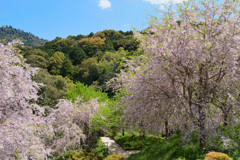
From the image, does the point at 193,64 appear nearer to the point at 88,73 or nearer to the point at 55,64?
the point at 88,73

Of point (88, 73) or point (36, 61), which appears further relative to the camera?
point (36, 61)

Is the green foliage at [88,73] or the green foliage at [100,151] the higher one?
the green foliage at [88,73]

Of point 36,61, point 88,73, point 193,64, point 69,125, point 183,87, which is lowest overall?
point 69,125

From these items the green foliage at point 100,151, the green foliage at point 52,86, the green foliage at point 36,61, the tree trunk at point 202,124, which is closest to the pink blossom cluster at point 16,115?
the tree trunk at point 202,124

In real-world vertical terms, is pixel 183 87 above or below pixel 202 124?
above

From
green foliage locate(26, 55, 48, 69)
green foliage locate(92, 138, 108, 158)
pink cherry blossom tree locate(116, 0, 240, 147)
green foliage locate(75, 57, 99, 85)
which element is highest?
green foliage locate(26, 55, 48, 69)

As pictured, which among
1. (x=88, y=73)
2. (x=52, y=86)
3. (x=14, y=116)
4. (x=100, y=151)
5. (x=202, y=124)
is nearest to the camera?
(x=202, y=124)

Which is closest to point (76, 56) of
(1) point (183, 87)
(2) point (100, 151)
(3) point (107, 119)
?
(2) point (100, 151)

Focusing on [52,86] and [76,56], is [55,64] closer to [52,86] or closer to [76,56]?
[76,56]

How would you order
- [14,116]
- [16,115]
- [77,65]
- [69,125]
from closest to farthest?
[14,116] → [16,115] → [69,125] → [77,65]

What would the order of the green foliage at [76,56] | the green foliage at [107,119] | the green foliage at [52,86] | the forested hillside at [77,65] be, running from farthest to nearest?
the green foliage at [76,56]
the forested hillside at [77,65]
the green foliage at [52,86]
the green foliage at [107,119]

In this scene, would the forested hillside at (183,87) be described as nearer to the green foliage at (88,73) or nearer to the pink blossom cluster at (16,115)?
the pink blossom cluster at (16,115)

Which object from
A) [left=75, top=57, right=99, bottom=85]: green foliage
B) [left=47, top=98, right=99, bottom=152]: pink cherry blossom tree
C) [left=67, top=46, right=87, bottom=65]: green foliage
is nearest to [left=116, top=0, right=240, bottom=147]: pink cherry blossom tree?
[left=47, top=98, right=99, bottom=152]: pink cherry blossom tree

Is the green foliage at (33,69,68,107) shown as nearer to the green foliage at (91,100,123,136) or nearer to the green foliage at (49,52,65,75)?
the green foliage at (91,100,123,136)
